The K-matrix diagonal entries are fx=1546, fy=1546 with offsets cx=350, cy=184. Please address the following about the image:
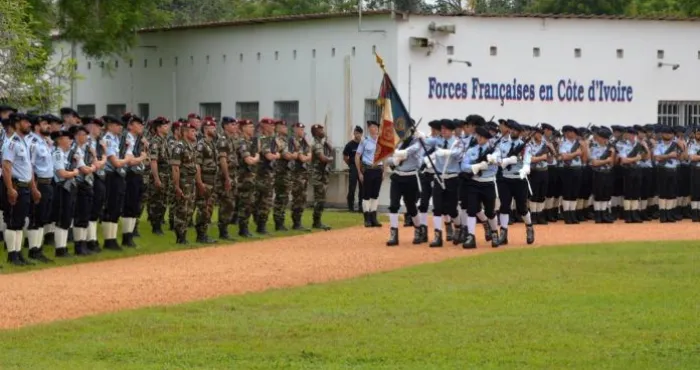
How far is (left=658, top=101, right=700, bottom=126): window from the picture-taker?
137 ft

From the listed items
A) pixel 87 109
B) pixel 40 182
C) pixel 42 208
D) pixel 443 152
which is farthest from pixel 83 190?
pixel 87 109

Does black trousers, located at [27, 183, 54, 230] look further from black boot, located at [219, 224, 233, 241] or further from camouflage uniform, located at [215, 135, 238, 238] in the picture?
black boot, located at [219, 224, 233, 241]

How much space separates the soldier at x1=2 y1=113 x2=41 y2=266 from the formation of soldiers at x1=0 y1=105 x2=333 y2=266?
14 millimetres

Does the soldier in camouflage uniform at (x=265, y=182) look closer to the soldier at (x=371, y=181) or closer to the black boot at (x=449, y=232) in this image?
the soldier at (x=371, y=181)

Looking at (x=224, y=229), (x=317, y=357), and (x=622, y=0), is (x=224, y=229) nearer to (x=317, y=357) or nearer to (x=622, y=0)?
(x=317, y=357)

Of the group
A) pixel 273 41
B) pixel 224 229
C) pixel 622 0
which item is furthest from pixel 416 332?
pixel 622 0

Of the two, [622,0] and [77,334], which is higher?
[622,0]

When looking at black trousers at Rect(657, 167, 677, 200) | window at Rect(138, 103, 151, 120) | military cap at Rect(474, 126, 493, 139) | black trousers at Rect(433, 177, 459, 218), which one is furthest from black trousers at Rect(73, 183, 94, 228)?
window at Rect(138, 103, 151, 120)

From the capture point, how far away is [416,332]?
14.4m

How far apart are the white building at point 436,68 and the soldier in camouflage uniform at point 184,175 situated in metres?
12.1

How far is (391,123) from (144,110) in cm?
2137

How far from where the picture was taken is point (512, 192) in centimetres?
2491

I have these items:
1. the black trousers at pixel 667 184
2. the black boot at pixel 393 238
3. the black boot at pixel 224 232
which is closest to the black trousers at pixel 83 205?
the black boot at pixel 224 232

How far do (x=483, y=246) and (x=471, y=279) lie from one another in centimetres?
565
